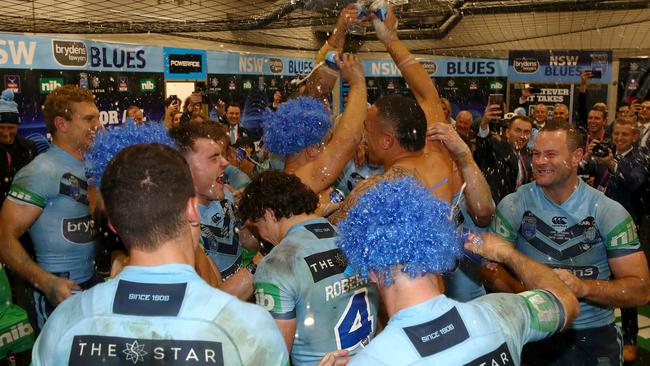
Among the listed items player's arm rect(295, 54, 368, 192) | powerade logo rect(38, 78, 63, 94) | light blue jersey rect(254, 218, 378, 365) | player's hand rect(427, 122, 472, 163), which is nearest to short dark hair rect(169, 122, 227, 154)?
player's arm rect(295, 54, 368, 192)

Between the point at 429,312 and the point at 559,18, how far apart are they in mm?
8529

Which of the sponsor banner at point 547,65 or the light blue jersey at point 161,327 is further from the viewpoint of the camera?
the sponsor banner at point 547,65

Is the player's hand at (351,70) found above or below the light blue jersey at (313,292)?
above

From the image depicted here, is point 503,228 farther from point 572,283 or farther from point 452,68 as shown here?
point 452,68

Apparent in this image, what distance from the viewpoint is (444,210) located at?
1.70m

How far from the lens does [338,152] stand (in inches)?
120

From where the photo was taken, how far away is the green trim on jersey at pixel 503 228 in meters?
3.14

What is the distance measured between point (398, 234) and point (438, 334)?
27 cm

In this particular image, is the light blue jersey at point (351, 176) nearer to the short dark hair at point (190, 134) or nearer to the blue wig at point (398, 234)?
the short dark hair at point (190, 134)

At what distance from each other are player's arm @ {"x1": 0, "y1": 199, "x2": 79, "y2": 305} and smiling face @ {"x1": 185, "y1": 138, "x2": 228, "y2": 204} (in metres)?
0.87

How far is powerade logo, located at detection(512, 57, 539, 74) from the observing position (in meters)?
8.53

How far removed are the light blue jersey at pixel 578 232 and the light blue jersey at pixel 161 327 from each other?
1.95 meters

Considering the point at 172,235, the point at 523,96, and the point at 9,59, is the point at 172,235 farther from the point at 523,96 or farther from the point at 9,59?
the point at 523,96

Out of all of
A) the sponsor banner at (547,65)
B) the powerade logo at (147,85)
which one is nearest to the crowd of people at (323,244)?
the powerade logo at (147,85)
